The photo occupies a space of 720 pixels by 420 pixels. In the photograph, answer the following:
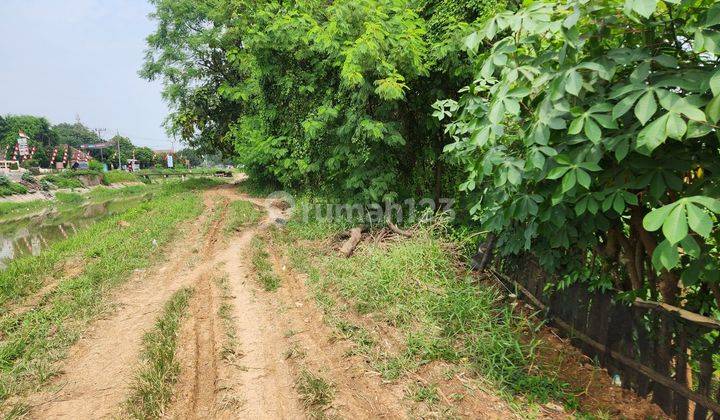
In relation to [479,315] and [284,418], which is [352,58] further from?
[284,418]

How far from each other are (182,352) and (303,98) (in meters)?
6.32

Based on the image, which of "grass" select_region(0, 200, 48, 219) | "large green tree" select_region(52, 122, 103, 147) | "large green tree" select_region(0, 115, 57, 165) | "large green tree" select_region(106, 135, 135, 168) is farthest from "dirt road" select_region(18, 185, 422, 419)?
"large green tree" select_region(52, 122, 103, 147)

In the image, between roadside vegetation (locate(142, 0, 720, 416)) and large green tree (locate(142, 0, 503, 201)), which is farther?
large green tree (locate(142, 0, 503, 201))

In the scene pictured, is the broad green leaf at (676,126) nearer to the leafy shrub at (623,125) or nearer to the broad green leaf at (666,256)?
the leafy shrub at (623,125)

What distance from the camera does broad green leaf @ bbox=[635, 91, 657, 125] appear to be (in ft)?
5.21

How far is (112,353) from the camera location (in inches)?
134

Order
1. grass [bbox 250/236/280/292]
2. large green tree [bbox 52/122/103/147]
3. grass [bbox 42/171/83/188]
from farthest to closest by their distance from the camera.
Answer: large green tree [bbox 52/122/103/147], grass [bbox 42/171/83/188], grass [bbox 250/236/280/292]

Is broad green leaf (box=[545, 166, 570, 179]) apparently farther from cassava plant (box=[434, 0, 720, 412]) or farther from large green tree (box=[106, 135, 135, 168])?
large green tree (box=[106, 135, 135, 168])

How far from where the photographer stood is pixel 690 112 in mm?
1512

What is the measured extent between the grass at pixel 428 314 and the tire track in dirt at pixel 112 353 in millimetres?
1854

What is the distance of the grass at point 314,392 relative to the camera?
8.64ft

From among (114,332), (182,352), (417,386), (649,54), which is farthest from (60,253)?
(649,54)

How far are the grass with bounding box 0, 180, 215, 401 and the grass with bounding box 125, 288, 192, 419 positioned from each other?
0.80 m

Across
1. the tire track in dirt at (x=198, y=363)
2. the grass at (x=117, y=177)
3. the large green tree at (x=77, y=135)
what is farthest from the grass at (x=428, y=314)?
the large green tree at (x=77, y=135)
